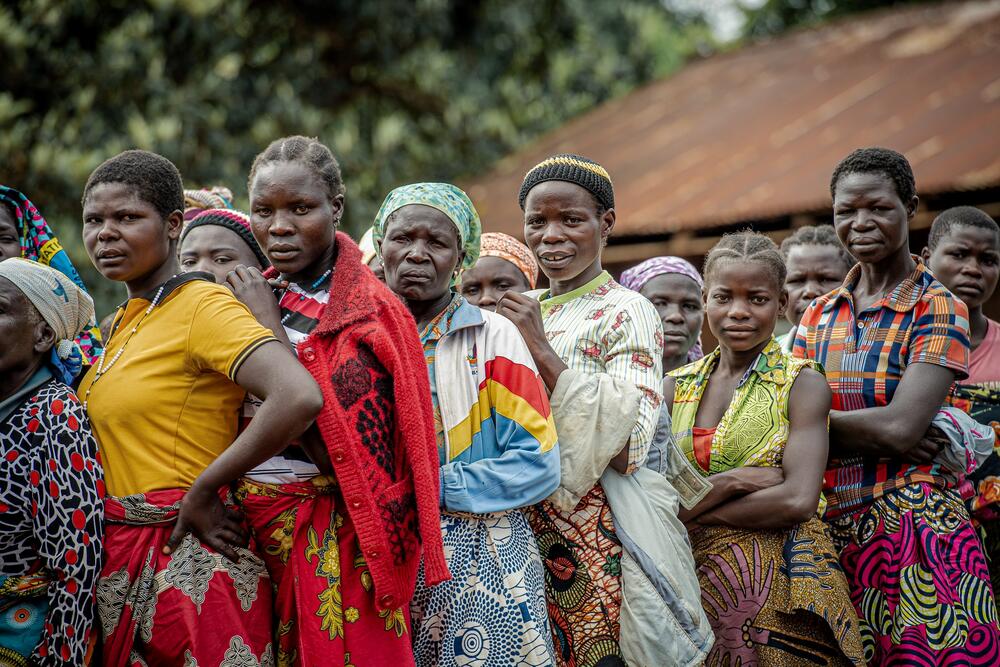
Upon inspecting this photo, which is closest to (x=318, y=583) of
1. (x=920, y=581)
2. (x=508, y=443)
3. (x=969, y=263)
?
(x=508, y=443)

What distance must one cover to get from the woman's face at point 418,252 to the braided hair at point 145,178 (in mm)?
707

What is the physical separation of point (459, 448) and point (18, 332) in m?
1.36

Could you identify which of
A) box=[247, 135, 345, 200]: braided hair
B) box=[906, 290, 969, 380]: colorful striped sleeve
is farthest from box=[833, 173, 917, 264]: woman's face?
box=[247, 135, 345, 200]: braided hair

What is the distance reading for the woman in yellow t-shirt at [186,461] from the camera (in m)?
2.54

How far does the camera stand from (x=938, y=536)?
349cm

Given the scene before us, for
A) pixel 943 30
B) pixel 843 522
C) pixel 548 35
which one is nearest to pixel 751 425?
pixel 843 522

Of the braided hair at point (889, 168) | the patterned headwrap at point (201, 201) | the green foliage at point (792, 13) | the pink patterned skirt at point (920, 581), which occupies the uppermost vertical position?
the green foliage at point (792, 13)

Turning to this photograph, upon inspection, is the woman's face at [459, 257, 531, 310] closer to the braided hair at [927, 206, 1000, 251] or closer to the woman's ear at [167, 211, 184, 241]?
the woman's ear at [167, 211, 184, 241]

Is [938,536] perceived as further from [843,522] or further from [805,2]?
[805,2]

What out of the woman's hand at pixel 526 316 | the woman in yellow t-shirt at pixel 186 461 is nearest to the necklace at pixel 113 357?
the woman in yellow t-shirt at pixel 186 461

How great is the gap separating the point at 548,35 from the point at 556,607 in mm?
11243

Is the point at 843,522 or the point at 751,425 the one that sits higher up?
the point at 751,425

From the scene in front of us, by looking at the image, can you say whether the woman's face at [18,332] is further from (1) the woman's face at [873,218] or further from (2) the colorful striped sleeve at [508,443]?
(1) the woman's face at [873,218]

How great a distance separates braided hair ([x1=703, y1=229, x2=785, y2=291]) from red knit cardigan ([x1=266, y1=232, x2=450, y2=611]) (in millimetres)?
1483
